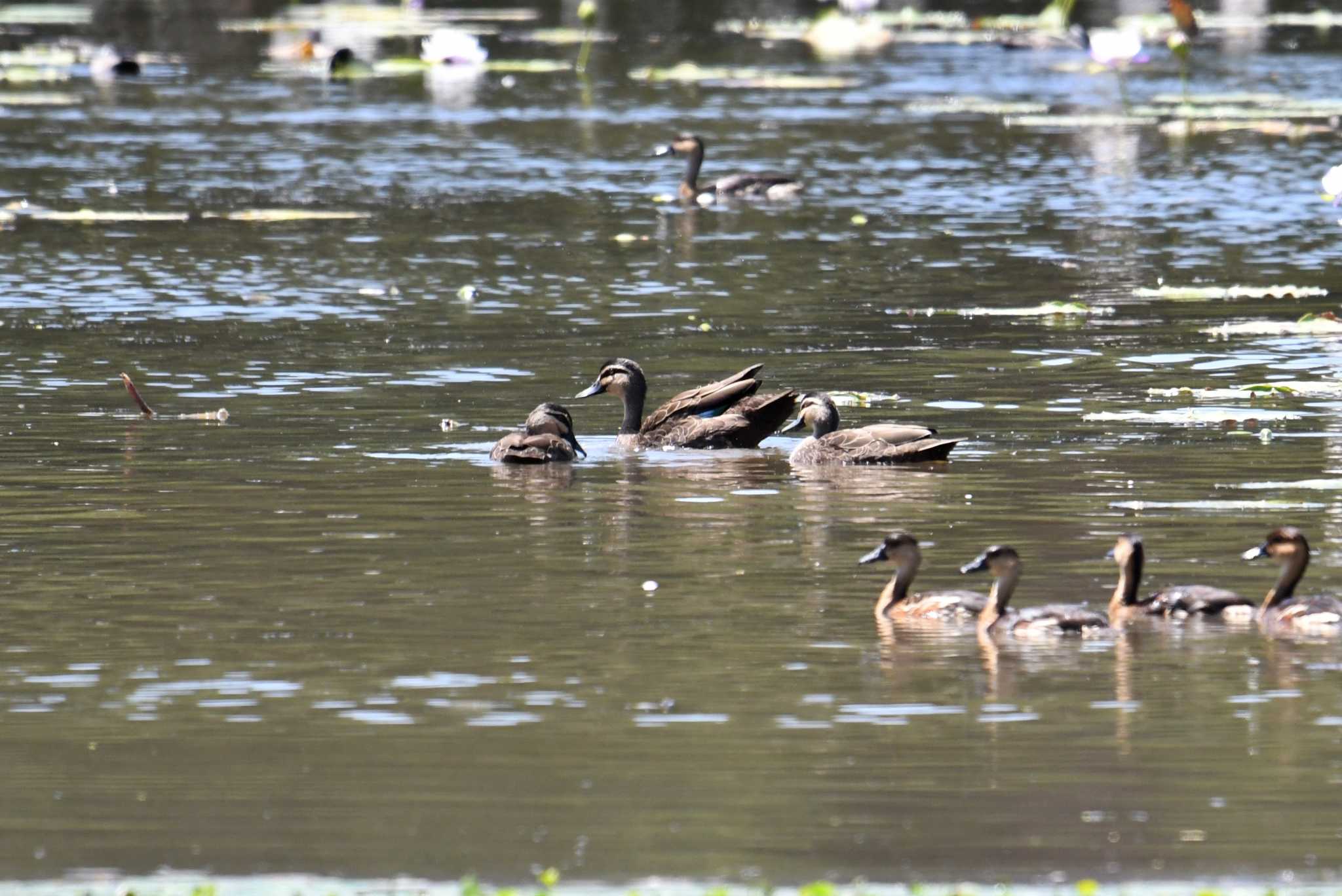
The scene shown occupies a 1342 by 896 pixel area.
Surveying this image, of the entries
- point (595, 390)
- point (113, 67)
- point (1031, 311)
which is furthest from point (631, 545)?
point (113, 67)

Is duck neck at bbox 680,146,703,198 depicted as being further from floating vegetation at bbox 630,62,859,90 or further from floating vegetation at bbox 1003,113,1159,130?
floating vegetation at bbox 630,62,859,90

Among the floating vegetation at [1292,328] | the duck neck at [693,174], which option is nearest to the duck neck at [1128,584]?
the floating vegetation at [1292,328]

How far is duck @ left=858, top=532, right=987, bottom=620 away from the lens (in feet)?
45.1

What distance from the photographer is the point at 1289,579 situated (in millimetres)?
13531

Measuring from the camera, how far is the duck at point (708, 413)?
20.0 m

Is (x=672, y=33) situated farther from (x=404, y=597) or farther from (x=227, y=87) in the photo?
(x=404, y=597)

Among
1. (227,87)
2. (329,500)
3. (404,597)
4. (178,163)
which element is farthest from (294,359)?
(227,87)

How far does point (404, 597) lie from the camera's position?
47.0ft

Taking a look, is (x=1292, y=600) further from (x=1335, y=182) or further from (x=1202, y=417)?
(x=1335, y=182)

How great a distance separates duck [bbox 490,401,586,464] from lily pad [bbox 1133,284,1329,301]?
31.0ft

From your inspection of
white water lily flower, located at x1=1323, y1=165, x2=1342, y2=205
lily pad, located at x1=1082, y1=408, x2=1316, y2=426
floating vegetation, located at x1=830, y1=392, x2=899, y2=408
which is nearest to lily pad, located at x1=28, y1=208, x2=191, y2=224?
floating vegetation, located at x1=830, y1=392, x2=899, y2=408

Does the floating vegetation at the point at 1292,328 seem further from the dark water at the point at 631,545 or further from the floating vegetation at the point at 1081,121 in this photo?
the floating vegetation at the point at 1081,121

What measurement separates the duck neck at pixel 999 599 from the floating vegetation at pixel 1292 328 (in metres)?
11.2

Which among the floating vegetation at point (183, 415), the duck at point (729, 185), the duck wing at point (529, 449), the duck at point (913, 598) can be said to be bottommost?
the duck at point (729, 185)
